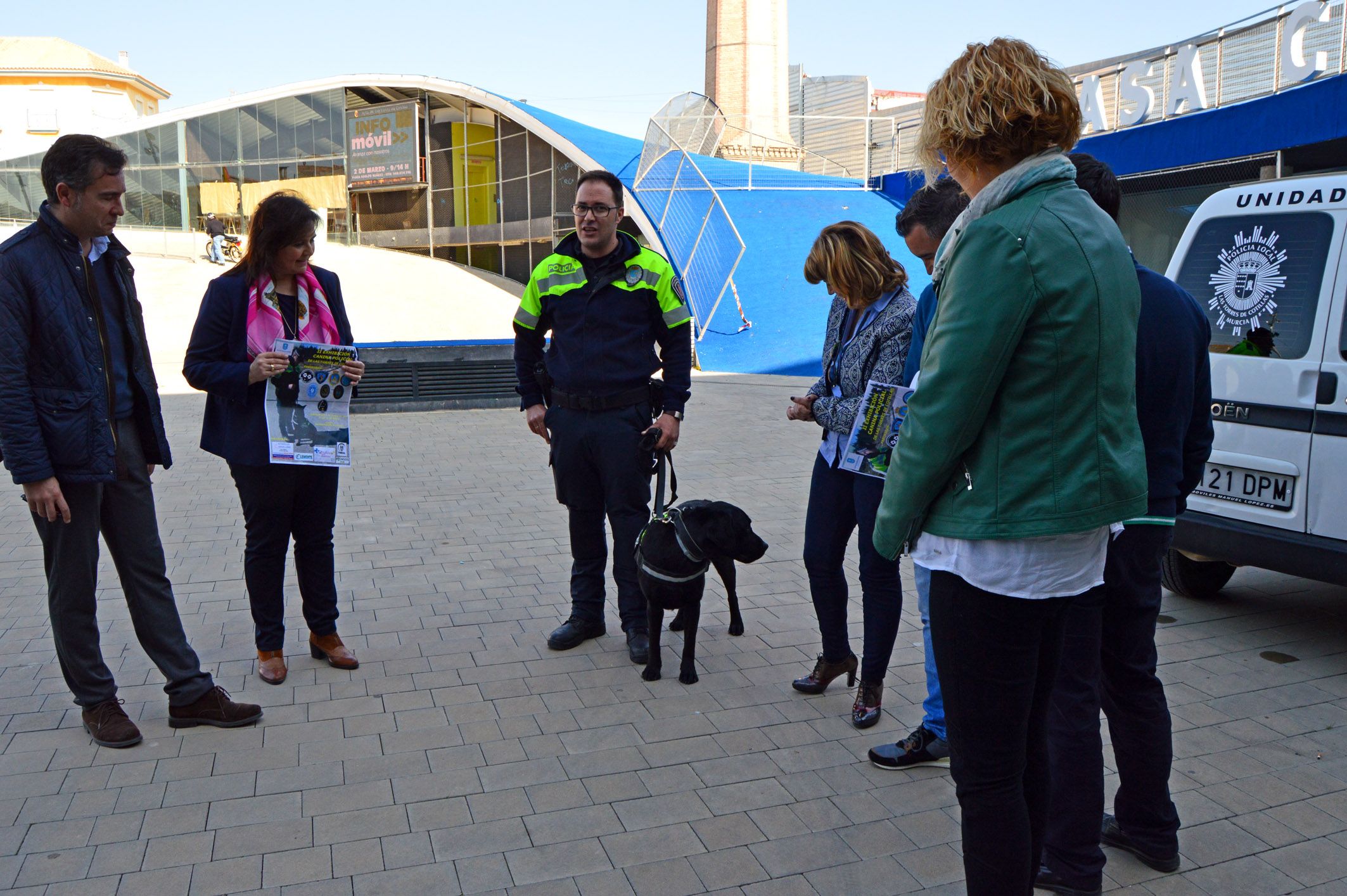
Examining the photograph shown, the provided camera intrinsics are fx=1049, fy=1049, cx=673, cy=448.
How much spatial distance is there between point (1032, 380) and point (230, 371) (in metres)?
3.22

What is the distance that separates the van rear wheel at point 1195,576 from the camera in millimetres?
5555

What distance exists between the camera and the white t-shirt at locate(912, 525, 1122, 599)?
2102 mm

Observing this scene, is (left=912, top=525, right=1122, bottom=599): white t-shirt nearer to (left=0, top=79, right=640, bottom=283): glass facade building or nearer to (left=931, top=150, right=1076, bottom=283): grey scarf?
(left=931, top=150, right=1076, bottom=283): grey scarf

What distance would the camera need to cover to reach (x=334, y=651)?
4.62 meters

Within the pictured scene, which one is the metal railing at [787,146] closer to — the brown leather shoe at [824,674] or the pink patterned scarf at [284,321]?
the pink patterned scarf at [284,321]

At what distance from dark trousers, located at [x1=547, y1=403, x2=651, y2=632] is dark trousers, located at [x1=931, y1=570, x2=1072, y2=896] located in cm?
263

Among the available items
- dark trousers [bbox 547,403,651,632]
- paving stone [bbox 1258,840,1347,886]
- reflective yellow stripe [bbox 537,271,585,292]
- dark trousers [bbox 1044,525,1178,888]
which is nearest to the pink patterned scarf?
reflective yellow stripe [bbox 537,271,585,292]

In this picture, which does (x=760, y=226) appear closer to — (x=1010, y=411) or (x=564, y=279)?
(x=564, y=279)

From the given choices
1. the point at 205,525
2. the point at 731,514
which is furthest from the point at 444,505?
the point at 731,514

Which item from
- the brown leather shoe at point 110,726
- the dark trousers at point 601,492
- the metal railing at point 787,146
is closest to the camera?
the brown leather shoe at point 110,726

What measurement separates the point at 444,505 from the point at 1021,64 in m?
6.40

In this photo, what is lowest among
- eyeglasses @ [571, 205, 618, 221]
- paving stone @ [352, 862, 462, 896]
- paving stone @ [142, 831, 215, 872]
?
paving stone @ [352, 862, 462, 896]

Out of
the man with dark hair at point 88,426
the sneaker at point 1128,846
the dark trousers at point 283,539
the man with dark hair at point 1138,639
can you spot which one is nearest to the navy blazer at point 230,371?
the dark trousers at point 283,539

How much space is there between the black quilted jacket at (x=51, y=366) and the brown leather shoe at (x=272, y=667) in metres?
1.15
